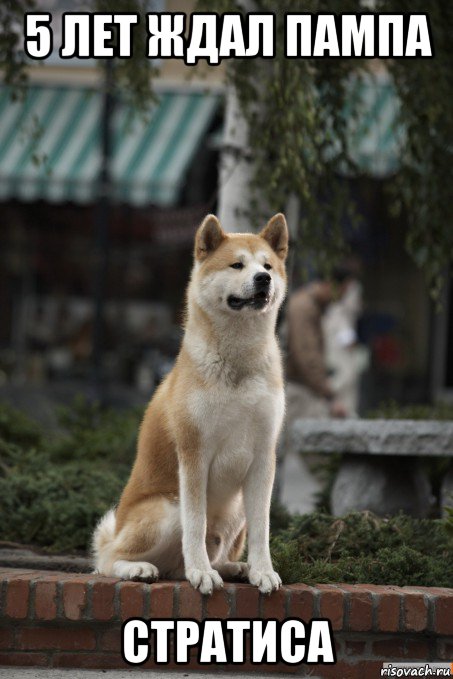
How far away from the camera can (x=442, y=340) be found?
51.2ft

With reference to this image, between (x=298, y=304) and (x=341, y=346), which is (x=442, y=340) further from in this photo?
(x=298, y=304)

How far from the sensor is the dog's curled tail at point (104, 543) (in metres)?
4.66

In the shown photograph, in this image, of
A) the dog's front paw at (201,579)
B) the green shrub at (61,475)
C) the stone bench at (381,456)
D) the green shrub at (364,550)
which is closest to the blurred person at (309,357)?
the green shrub at (61,475)

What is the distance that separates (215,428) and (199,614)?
2.42 ft

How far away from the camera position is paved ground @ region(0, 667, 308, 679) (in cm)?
432

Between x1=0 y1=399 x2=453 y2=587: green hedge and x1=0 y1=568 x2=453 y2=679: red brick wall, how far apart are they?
0.24m

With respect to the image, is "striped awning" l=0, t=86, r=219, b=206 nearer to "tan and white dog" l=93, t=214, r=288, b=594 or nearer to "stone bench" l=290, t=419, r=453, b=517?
"stone bench" l=290, t=419, r=453, b=517

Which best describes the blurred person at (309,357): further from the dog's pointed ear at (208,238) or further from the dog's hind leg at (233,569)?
the dog's pointed ear at (208,238)

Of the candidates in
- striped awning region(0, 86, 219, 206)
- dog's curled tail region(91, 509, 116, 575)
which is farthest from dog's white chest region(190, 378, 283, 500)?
striped awning region(0, 86, 219, 206)

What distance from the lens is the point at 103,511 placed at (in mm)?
5820

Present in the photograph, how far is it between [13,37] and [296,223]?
2.11 meters

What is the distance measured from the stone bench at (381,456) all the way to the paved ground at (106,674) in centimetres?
216

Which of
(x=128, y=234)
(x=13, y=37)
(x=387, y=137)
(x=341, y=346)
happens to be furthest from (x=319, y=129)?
(x=128, y=234)

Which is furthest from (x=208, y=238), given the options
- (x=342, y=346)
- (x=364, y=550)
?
(x=342, y=346)
